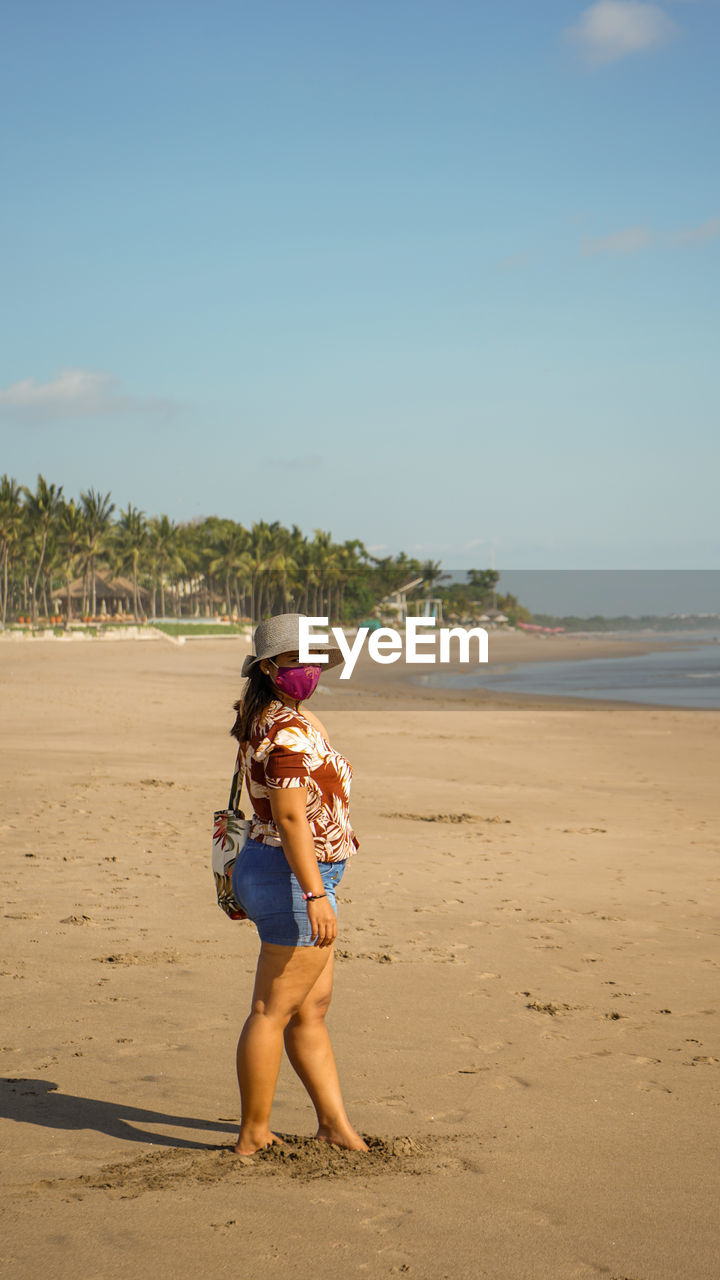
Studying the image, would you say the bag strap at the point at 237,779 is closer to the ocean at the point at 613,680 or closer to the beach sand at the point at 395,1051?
the beach sand at the point at 395,1051

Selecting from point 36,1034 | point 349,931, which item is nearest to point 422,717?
point 349,931

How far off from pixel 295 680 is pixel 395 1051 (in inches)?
78.9

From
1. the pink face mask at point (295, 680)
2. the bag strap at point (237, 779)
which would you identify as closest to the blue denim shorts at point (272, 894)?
the bag strap at point (237, 779)

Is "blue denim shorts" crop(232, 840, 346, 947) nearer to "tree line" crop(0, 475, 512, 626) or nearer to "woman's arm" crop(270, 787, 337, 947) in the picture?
"woman's arm" crop(270, 787, 337, 947)

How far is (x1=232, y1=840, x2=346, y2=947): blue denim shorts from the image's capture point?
11.4ft

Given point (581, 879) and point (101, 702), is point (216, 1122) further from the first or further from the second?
point (101, 702)

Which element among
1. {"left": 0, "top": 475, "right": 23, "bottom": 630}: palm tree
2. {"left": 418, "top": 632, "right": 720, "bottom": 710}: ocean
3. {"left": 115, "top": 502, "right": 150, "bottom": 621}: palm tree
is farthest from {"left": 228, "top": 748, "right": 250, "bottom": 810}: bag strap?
{"left": 115, "top": 502, "right": 150, "bottom": 621}: palm tree

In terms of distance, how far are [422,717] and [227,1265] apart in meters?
20.4

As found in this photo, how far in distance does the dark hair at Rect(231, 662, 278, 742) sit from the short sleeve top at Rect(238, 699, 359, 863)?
3 centimetres

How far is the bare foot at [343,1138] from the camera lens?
366 centimetres

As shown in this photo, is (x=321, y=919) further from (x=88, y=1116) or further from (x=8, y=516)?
(x=8, y=516)

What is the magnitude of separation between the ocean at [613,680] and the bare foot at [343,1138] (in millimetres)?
25195

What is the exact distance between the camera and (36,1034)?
15.4ft

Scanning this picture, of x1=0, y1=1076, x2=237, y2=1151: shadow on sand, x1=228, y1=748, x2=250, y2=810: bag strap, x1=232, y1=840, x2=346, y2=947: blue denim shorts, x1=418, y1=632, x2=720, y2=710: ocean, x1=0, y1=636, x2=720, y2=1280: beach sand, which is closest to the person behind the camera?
x1=0, y1=636, x2=720, y2=1280: beach sand
